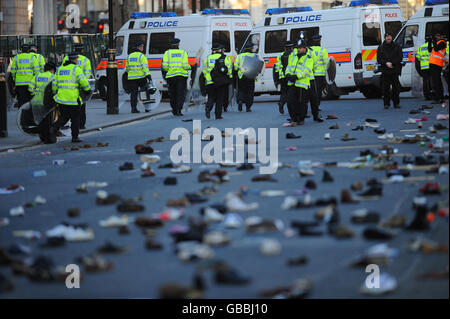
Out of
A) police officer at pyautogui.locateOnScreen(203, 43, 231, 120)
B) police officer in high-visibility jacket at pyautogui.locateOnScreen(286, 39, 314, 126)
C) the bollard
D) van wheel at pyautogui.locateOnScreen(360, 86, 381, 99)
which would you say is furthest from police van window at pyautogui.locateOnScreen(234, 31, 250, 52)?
the bollard

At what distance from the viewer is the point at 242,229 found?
7805 mm

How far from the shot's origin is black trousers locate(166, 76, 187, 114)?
23.9 m

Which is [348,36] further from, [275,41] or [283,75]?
[283,75]

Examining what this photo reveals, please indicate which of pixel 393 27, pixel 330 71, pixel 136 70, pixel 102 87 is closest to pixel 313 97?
pixel 330 71

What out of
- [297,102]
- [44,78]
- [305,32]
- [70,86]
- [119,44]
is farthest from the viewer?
[119,44]

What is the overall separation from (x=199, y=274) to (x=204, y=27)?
23.7 meters

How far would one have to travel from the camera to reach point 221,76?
22422mm

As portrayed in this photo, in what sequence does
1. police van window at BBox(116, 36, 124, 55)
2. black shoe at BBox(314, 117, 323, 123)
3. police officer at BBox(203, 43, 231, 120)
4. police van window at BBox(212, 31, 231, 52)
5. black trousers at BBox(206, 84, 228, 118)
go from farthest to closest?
1. police van window at BBox(116, 36, 124, 55)
2. police van window at BBox(212, 31, 231, 52)
3. police officer at BBox(203, 43, 231, 120)
4. black trousers at BBox(206, 84, 228, 118)
5. black shoe at BBox(314, 117, 323, 123)

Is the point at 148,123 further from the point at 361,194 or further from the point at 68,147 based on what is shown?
the point at 361,194

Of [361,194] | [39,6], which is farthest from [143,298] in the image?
[39,6]

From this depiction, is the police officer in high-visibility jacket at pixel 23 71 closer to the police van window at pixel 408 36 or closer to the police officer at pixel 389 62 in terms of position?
the police officer at pixel 389 62

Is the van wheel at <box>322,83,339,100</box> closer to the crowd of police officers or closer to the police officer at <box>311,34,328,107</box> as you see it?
the crowd of police officers

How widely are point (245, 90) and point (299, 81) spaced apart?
230 inches

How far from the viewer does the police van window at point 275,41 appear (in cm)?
2853
